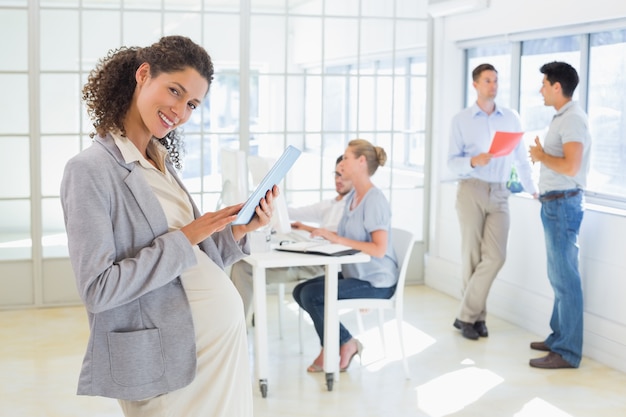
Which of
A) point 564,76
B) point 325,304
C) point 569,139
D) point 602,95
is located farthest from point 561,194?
point 325,304

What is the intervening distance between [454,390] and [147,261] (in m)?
2.96

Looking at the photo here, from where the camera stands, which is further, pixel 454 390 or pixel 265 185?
pixel 454 390

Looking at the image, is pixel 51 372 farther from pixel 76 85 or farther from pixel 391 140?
pixel 391 140

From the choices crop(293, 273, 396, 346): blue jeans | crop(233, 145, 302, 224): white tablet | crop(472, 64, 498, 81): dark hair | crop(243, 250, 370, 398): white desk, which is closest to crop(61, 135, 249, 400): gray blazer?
crop(233, 145, 302, 224): white tablet

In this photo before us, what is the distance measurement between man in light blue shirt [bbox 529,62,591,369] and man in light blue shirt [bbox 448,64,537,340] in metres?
0.59

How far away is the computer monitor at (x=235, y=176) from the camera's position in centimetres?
437

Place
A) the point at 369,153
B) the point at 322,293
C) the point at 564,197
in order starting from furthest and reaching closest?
the point at 564,197 < the point at 369,153 < the point at 322,293

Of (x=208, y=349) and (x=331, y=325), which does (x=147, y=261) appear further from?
(x=331, y=325)

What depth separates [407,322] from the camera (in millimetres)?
5883

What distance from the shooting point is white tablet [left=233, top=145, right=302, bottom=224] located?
79.8 inches

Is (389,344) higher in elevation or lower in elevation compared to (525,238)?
lower

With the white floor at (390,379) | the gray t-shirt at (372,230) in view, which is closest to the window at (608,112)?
the white floor at (390,379)

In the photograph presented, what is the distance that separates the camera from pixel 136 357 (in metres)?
1.89

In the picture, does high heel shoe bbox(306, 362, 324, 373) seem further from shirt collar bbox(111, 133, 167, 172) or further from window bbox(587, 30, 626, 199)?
shirt collar bbox(111, 133, 167, 172)
